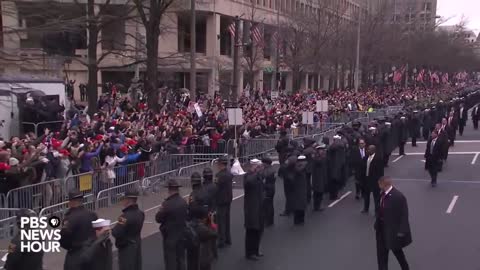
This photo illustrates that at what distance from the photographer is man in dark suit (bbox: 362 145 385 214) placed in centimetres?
1297

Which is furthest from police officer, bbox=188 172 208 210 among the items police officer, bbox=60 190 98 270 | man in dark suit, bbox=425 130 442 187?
man in dark suit, bbox=425 130 442 187

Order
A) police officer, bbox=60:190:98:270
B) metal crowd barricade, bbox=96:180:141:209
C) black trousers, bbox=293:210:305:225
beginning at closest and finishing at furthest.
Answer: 1. police officer, bbox=60:190:98:270
2. metal crowd barricade, bbox=96:180:141:209
3. black trousers, bbox=293:210:305:225

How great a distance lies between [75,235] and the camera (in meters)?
6.86

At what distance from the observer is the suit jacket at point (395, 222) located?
28.3 ft

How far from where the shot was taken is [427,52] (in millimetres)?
59938

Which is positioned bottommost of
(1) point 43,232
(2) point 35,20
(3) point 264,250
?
(3) point 264,250

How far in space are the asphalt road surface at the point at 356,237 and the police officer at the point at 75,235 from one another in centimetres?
272

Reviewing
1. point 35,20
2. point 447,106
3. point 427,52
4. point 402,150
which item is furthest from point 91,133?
point 427,52

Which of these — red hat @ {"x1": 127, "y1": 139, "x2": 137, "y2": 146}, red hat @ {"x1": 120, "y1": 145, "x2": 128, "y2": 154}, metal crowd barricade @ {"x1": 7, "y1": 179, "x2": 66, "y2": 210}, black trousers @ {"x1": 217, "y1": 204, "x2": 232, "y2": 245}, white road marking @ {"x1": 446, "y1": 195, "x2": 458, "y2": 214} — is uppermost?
red hat @ {"x1": 127, "y1": 139, "x2": 137, "y2": 146}

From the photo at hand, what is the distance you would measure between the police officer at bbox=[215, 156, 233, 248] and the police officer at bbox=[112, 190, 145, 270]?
284 centimetres

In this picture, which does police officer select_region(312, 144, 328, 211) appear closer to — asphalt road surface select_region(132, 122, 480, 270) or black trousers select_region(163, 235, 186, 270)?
asphalt road surface select_region(132, 122, 480, 270)

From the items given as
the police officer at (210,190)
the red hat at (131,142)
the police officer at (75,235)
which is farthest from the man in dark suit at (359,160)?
the police officer at (75,235)

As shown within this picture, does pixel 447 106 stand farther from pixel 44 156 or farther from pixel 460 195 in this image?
pixel 44 156

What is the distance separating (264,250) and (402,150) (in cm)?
1438
